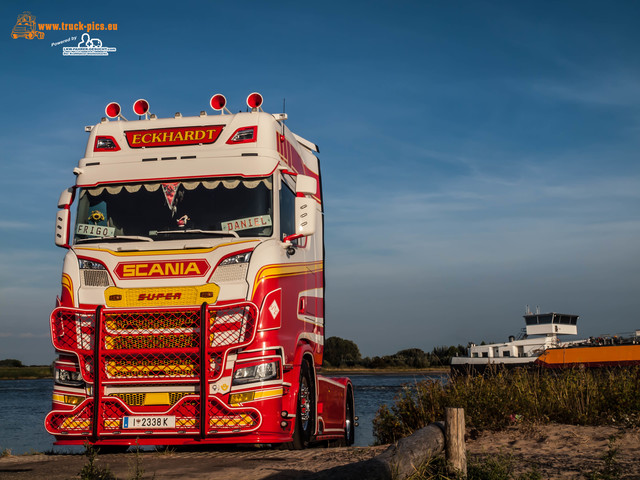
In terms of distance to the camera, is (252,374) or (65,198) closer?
(252,374)

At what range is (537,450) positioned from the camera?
847 cm

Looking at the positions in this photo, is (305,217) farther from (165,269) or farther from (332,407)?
(332,407)

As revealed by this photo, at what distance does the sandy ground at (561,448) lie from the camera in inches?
272

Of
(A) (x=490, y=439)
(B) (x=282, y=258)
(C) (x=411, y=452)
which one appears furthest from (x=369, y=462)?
(A) (x=490, y=439)

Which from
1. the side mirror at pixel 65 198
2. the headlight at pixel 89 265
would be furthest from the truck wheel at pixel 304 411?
the side mirror at pixel 65 198

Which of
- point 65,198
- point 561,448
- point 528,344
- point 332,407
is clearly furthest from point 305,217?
point 528,344

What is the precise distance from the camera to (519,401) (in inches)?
412

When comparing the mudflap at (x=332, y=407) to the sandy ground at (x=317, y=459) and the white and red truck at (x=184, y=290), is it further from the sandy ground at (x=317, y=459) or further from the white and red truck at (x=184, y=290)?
the sandy ground at (x=317, y=459)

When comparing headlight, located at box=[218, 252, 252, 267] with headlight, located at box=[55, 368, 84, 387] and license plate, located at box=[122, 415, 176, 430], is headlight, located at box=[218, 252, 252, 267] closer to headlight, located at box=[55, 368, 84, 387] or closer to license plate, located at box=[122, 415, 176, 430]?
license plate, located at box=[122, 415, 176, 430]

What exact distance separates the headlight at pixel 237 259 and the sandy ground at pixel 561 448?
3584mm

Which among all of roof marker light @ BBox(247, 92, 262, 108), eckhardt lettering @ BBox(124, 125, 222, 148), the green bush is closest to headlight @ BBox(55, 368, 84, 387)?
eckhardt lettering @ BBox(124, 125, 222, 148)

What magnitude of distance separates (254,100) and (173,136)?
1.30 meters

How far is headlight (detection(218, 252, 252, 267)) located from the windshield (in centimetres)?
39

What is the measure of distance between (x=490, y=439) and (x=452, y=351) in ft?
147
